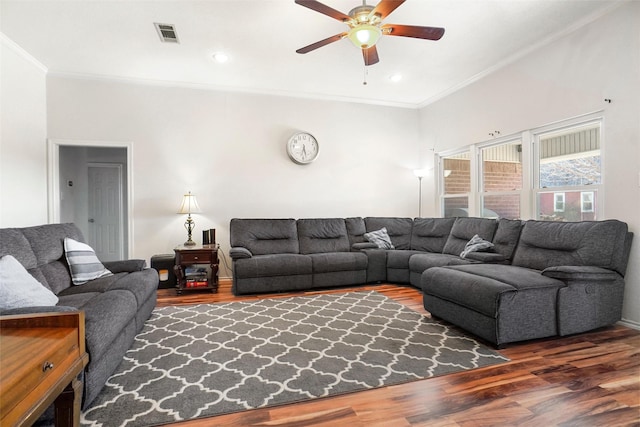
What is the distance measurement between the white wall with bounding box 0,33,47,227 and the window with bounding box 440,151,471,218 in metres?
5.70

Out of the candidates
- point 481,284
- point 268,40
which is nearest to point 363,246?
point 481,284

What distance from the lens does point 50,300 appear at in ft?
6.87

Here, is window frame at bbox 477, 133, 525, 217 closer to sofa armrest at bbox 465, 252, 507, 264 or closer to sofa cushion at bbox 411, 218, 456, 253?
sofa cushion at bbox 411, 218, 456, 253

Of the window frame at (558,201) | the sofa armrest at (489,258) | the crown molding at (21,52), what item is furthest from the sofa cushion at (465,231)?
the crown molding at (21,52)

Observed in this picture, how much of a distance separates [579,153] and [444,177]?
2.14 meters

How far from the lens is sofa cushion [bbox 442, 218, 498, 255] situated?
12.7ft

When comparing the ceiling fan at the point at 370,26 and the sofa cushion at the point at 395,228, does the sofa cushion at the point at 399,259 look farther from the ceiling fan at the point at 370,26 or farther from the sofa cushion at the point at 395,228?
the ceiling fan at the point at 370,26

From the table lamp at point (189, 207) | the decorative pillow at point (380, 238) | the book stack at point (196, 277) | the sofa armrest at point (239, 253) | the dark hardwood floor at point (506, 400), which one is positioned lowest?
the dark hardwood floor at point (506, 400)

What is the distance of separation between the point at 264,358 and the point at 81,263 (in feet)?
6.09

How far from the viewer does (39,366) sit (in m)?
0.93

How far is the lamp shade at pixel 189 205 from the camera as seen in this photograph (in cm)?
429

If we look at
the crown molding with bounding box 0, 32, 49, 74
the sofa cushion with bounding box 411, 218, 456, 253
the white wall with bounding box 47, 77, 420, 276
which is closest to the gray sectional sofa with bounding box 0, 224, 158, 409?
the white wall with bounding box 47, 77, 420, 276

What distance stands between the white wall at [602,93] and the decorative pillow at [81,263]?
4725mm

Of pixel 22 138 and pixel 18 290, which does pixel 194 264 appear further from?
pixel 22 138
